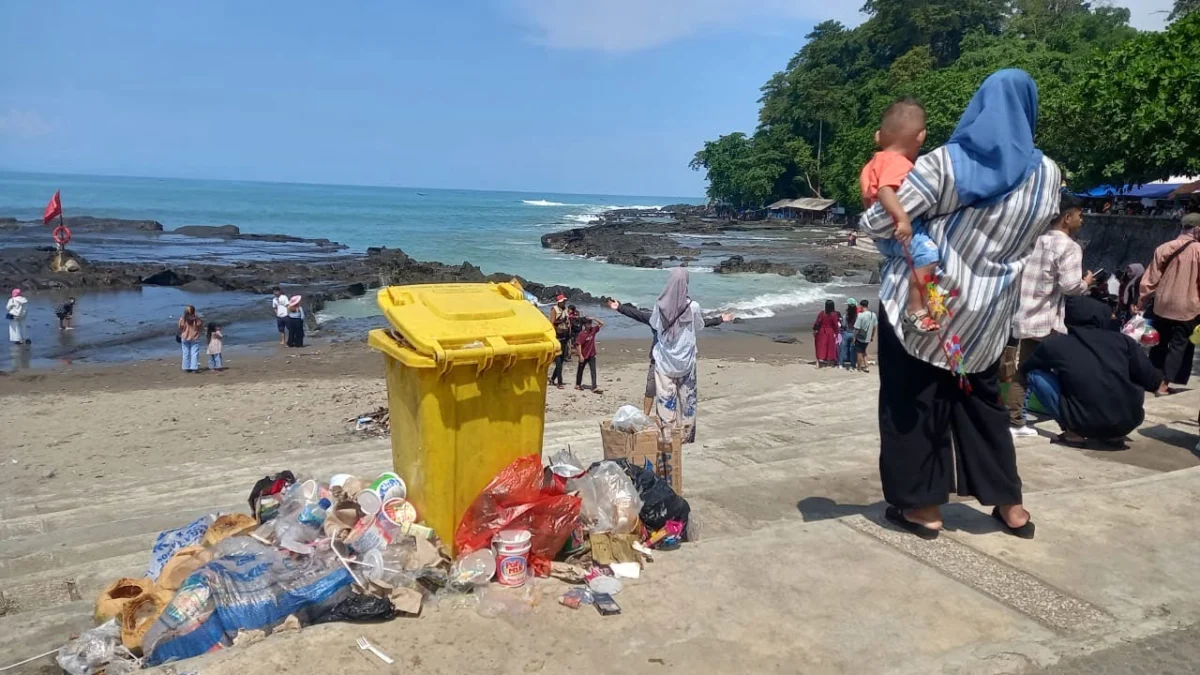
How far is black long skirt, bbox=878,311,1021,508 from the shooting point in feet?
11.2

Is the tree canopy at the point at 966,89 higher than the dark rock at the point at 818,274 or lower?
higher

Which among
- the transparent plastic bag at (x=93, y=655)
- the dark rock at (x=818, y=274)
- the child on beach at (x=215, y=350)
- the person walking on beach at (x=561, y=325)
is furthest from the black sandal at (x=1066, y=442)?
the dark rock at (x=818, y=274)

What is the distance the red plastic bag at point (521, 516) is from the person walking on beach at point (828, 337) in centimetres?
1257

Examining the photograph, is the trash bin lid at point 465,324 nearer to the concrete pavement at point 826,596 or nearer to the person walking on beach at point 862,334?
the concrete pavement at point 826,596

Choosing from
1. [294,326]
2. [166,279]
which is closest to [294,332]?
[294,326]

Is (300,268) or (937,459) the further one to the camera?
(300,268)

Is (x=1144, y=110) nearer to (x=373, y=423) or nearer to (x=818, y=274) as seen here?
(x=818, y=274)

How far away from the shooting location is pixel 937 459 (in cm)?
349

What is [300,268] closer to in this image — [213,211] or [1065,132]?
[1065,132]

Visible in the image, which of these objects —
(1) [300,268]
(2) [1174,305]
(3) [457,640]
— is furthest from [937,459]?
(1) [300,268]

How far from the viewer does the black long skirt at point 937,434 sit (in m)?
3.42

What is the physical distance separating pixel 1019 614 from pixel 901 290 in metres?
1.23

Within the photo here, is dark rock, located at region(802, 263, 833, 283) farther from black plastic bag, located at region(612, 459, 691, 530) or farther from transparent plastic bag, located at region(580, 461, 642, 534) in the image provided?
A: transparent plastic bag, located at region(580, 461, 642, 534)

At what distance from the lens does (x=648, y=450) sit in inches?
190
